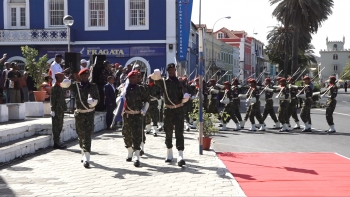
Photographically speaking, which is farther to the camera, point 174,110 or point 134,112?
point 174,110

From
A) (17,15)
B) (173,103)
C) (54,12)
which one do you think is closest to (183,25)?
(54,12)

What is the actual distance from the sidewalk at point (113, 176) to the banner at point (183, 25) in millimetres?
20670

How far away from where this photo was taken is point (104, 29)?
3412cm

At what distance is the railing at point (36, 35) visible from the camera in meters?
34.0

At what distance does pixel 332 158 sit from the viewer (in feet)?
39.9

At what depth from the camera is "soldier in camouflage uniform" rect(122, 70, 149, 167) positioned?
1077cm

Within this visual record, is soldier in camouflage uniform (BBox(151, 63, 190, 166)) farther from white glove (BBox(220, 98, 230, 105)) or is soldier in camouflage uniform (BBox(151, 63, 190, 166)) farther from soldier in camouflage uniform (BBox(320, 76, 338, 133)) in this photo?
soldier in camouflage uniform (BBox(320, 76, 338, 133))

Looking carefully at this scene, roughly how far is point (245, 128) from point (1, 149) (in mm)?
11521

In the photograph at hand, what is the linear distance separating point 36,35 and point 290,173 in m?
27.1

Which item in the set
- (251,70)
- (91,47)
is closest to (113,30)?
(91,47)

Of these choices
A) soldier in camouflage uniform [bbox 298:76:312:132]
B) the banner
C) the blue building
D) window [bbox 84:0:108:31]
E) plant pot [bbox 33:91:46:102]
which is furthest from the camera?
window [bbox 84:0:108:31]

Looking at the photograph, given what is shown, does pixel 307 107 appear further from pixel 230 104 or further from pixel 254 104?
pixel 230 104

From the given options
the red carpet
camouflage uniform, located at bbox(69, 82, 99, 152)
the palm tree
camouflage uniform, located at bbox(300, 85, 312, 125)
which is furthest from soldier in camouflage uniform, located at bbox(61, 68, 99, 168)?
the palm tree

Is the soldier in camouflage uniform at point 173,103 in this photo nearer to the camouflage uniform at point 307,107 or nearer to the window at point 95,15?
the camouflage uniform at point 307,107
